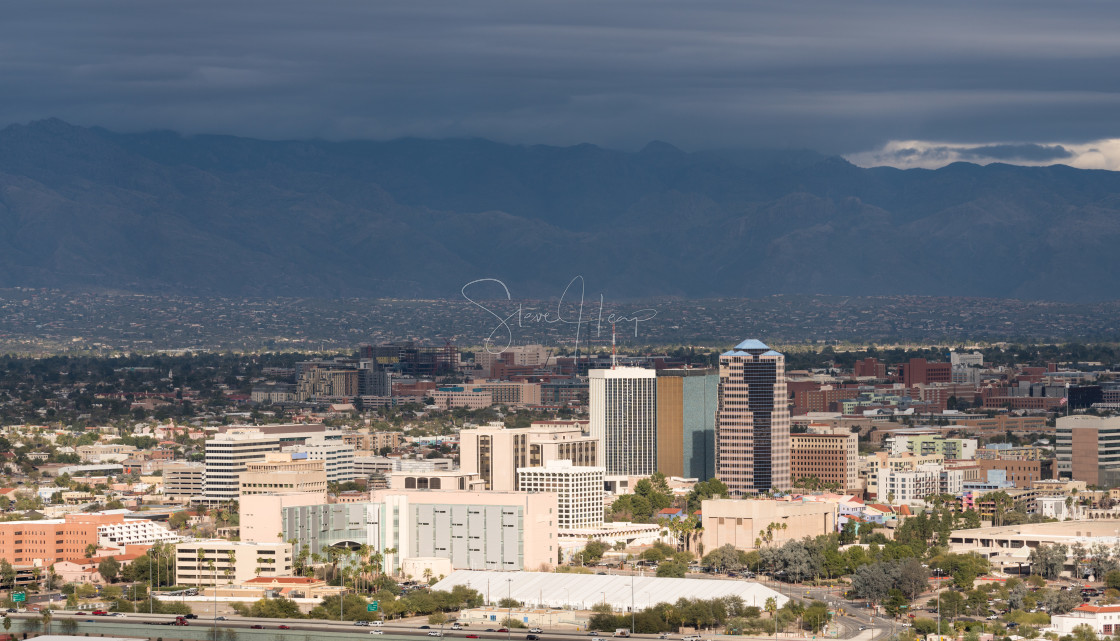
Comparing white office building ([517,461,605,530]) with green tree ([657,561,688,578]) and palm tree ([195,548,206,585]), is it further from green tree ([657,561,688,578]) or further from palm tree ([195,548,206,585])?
palm tree ([195,548,206,585])

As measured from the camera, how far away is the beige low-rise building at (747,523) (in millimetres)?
110500

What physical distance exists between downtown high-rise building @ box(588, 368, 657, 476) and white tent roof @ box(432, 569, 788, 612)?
50932mm

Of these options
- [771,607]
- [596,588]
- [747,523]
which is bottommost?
[771,607]

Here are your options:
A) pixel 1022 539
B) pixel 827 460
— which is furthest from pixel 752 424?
pixel 1022 539

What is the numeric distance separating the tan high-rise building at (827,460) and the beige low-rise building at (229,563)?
54.2 metres

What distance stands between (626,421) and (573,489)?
29182 mm

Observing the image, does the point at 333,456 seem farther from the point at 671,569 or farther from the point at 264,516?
the point at 671,569

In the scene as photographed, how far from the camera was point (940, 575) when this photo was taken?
4038 inches

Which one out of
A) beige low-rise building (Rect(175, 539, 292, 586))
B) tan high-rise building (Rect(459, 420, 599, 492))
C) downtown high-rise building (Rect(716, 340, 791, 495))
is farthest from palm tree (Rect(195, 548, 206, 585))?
downtown high-rise building (Rect(716, 340, 791, 495))

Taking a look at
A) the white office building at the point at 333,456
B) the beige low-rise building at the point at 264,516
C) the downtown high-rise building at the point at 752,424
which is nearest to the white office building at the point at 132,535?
the beige low-rise building at the point at 264,516

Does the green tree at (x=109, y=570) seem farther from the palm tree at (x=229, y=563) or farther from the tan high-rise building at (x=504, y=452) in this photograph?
the tan high-rise building at (x=504, y=452)

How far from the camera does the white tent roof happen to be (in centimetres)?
9244

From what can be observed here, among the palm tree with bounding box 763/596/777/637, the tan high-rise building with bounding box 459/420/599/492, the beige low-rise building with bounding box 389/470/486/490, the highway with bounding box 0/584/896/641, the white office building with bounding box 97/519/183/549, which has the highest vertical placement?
the tan high-rise building with bounding box 459/420/599/492

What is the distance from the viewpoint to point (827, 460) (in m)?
152
